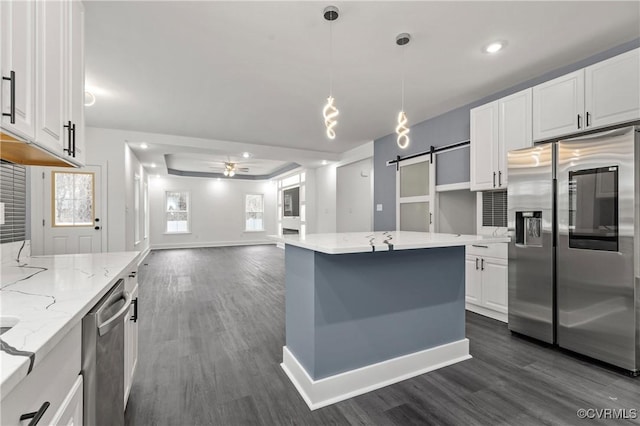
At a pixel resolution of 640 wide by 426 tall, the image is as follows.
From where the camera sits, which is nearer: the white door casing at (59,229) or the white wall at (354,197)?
the white door casing at (59,229)

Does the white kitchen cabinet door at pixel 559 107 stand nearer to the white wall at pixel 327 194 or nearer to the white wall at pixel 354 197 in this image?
the white wall at pixel 327 194

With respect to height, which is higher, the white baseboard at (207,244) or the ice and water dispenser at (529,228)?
the ice and water dispenser at (529,228)

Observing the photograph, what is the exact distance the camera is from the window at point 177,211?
34.4 ft

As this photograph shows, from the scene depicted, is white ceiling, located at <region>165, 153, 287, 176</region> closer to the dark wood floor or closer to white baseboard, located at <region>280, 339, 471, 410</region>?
the dark wood floor

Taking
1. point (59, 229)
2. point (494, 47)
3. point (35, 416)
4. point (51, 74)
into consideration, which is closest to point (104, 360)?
point (35, 416)

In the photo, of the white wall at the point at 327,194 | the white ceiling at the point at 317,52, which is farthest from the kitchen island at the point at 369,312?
the white wall at the point at 327,194

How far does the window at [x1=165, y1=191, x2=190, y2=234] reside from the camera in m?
10.5

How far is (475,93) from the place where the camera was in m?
3.76

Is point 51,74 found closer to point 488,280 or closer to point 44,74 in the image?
point 44,74

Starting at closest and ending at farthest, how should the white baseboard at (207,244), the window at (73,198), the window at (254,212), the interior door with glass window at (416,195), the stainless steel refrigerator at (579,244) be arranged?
the stainless steel refrigerator at (579,244), the interior door with glass window at (416,195), the window at (73,198), the white baseboard at (207,244), the window at (254,212)

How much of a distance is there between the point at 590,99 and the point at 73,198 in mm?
6998

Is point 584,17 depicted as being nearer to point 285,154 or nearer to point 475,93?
point 475,93

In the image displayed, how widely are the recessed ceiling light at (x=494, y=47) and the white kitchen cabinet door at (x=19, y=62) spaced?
10.5 feet

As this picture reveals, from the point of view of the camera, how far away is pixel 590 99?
2592 mm
